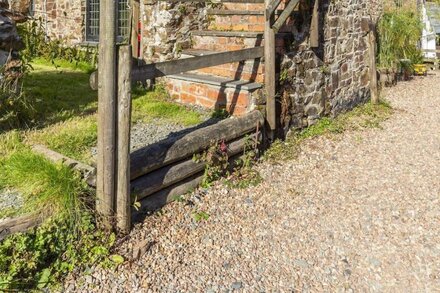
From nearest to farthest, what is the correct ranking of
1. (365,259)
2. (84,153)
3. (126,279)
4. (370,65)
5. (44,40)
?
(126,279) < (365,259) < (84,153) < (370,65) < (44,40)

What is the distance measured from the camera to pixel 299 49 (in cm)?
630

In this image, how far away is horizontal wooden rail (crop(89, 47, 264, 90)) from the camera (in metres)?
3.70

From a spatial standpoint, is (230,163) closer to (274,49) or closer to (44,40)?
(274,49)

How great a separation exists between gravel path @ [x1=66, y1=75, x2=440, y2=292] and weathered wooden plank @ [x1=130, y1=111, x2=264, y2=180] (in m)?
0.45

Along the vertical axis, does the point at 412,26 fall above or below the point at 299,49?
above

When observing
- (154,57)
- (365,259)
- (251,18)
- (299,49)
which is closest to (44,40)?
(154,57)

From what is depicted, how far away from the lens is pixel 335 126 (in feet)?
23.4

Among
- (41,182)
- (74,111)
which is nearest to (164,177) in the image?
(41,182)

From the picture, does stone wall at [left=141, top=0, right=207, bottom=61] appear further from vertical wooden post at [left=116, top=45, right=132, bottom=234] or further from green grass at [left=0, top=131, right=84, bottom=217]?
vertical wooden post at [left=116, top=45, right=132, bottom=234]

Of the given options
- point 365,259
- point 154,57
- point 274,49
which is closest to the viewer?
point 365,259

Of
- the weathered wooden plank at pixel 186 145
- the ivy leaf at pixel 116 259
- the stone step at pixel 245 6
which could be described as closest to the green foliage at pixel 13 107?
the weathered wooden plank at pixel 186 145

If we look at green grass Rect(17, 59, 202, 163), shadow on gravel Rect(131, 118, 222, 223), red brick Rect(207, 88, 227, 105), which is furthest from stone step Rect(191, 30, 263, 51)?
shadow on gravel Rect(131, 118, 222, 223)

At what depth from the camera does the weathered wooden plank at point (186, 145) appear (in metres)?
3.92

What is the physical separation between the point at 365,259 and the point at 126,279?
1.89 m
